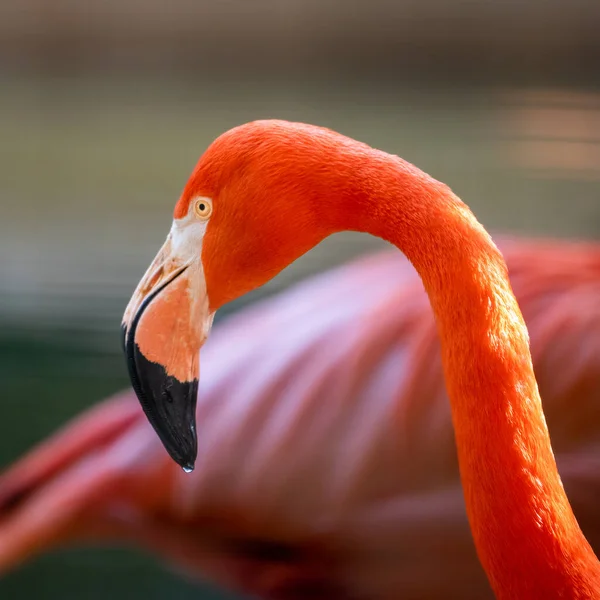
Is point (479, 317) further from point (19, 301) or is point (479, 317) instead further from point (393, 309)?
point (19, 301)

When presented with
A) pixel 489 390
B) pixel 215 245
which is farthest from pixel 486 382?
pixel 215 245

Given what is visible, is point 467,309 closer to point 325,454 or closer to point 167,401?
point 167,401

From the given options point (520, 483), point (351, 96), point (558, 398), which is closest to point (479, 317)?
point (520, 483)

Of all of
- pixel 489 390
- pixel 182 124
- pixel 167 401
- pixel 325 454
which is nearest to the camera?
pixel 489 390

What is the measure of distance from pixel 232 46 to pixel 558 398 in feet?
2.91

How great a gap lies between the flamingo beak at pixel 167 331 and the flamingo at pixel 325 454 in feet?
Result: 1.44

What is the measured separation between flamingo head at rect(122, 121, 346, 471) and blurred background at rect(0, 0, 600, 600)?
0.52 meters

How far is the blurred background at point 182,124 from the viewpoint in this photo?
1.16 m

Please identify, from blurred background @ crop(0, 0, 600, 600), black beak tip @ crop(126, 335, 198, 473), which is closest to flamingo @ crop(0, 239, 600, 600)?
blurred background @ crop(0, 0, 600, 600)

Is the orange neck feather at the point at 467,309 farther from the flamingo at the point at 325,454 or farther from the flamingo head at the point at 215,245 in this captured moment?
the flamingo at the point at 325,454

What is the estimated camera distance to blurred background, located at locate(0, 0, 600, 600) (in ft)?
3.82

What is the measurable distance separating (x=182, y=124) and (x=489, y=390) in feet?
2.97

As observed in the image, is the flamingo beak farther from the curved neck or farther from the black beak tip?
the curved neck

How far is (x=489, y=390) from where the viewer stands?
60cm
